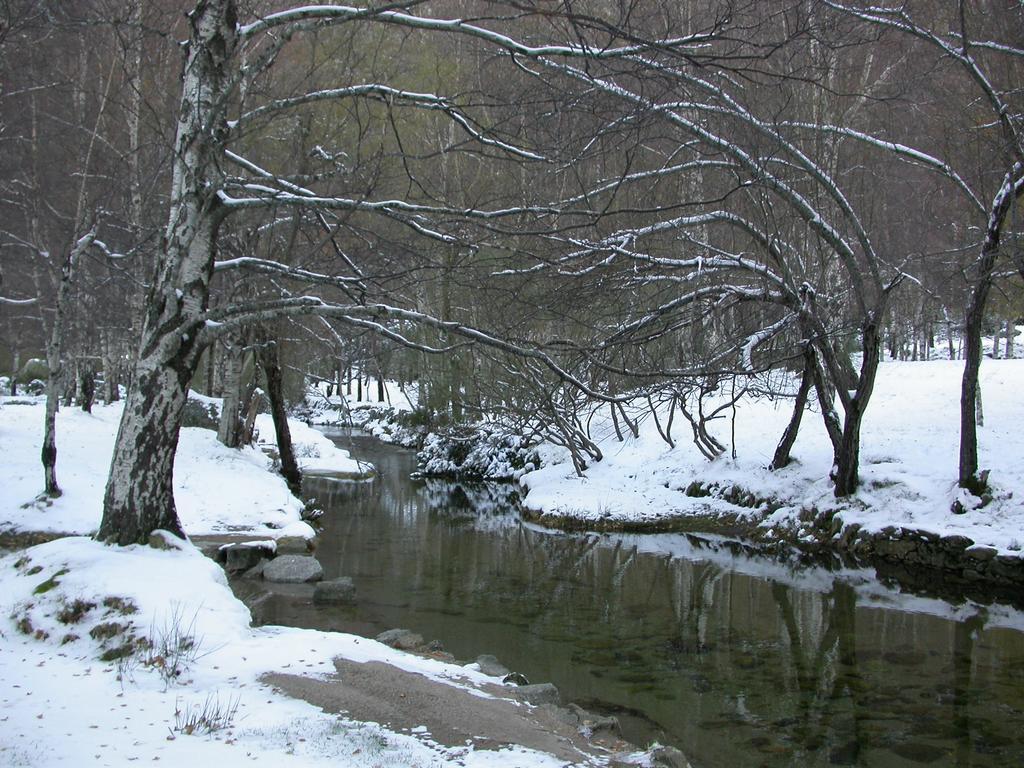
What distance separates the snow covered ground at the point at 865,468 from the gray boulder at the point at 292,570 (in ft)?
27.5

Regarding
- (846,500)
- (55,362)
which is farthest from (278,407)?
(846,500)

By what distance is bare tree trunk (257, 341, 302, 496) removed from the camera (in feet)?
63.1

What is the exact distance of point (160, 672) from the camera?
5172 millimetres

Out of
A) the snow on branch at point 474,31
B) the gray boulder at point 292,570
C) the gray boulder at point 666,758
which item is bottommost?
the gray boulder at point 292,570

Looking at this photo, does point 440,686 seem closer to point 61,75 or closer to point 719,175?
point 719,175

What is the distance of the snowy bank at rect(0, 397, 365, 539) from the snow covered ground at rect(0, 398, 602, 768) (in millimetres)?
4850

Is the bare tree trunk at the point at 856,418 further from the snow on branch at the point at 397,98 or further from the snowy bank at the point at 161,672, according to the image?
the snowy bank at the point at 161,672

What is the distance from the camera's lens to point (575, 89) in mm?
7855

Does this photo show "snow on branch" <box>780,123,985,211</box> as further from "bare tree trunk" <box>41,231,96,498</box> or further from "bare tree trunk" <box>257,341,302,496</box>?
"bare tree trunk" <box>257,341,302,496</box>

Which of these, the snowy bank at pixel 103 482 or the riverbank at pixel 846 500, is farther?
the riverbank at pixel 846 500

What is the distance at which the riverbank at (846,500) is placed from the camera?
42.6 feet

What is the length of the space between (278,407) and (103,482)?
19.2 ft

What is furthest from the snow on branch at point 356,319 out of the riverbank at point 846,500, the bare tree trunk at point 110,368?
the bare tree trunk at point 110,368

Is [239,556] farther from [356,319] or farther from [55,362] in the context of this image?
[356,319]
